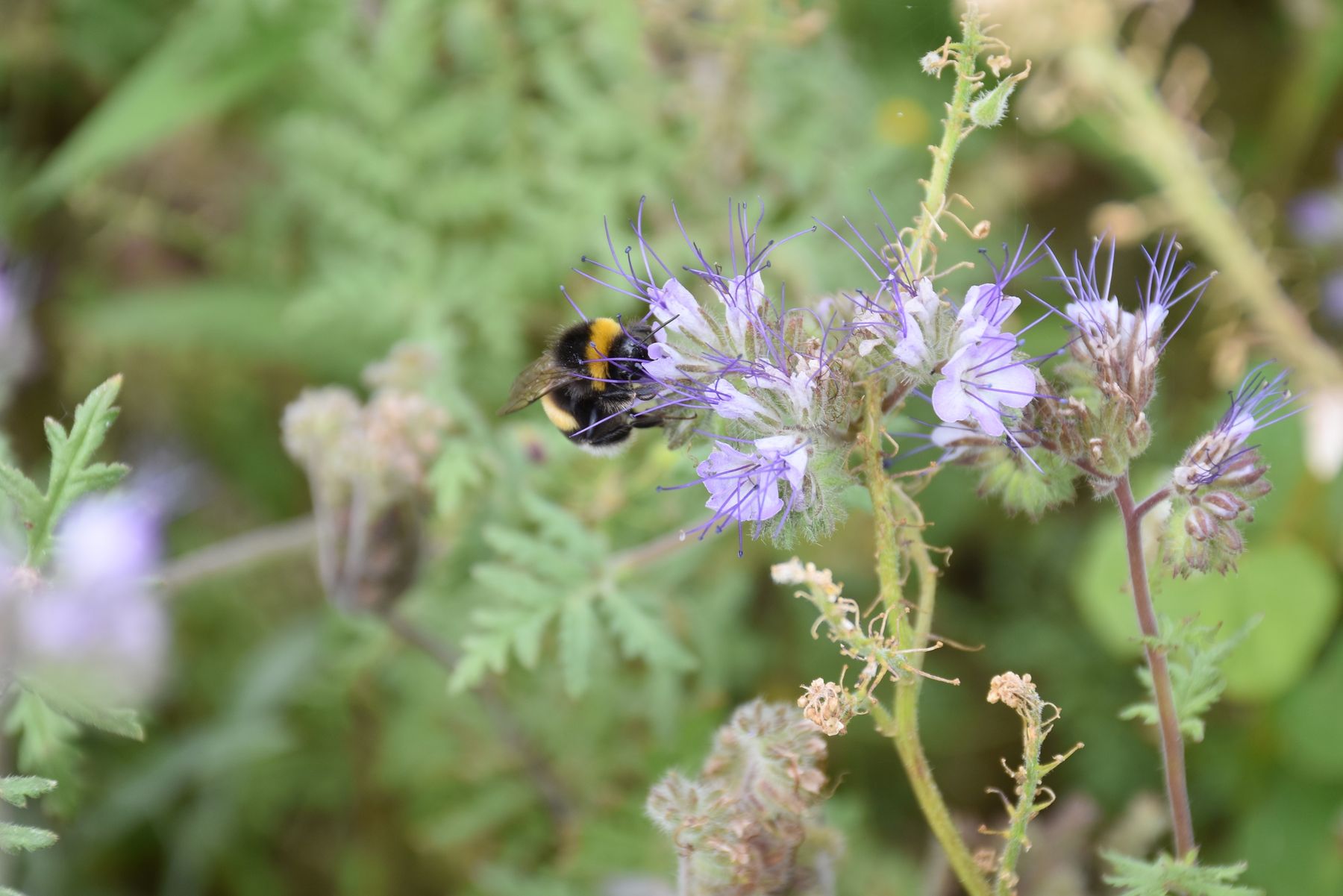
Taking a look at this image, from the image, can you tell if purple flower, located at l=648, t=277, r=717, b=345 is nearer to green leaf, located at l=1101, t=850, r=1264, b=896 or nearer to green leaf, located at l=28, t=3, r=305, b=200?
green leaf, located at l=1101, t=850, r=1264, b=896

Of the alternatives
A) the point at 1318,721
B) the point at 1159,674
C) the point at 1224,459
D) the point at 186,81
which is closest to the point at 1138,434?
the point at 1224,459

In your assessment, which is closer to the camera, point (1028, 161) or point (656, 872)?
point (656, 872)

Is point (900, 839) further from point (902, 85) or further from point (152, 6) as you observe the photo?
point (152, 6)

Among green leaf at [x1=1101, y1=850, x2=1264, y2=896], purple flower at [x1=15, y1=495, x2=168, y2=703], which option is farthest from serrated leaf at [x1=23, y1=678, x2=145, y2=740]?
green leaf at [x1=1101, y1=850, x2=1264, y2=896]

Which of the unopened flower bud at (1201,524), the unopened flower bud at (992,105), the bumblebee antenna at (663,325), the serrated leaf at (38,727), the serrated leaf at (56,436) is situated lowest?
the unopened flower bud at (1201,524)

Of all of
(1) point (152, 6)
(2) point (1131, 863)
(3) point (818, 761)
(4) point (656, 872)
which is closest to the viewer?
(2) point (1131, 863)

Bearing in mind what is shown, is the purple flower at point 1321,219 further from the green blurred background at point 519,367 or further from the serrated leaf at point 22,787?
the serrated leaf at point 22,787

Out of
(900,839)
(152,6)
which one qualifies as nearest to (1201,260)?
(900,839)

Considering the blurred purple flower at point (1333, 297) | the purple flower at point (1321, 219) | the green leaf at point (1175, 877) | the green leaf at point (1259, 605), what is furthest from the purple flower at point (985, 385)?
the purple flower at point (1321, 219)

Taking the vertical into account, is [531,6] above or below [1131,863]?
above
